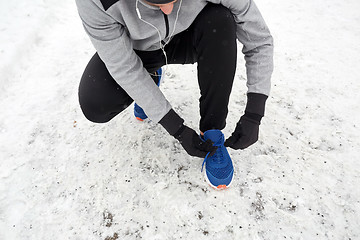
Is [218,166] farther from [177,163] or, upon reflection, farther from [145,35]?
[145,35]

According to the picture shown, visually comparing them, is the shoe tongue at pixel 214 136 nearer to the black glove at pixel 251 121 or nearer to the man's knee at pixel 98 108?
the black glove at pixel 251 121

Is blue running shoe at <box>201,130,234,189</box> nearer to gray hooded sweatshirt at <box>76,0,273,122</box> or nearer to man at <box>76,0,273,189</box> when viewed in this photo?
man at <box>76,0,273,189</box>

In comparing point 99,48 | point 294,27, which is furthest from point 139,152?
point 294,27

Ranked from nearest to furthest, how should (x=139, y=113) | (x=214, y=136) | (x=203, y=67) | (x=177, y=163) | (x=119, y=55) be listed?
(x=119, y=55) → (x=203, y=67) → (x=214, y=136) → (x=177, y=163) → (x=139, y=113)

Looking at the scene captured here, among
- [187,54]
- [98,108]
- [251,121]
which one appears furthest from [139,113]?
[251,121]

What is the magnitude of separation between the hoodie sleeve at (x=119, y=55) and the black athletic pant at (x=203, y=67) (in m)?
0.21

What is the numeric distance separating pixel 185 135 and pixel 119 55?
53 cm

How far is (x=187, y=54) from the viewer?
1428 millimetres

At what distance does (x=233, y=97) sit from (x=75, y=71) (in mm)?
1538

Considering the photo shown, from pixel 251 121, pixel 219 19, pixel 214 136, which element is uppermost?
pixel 219 19

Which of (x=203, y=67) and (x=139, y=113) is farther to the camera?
(x=139, y=113)

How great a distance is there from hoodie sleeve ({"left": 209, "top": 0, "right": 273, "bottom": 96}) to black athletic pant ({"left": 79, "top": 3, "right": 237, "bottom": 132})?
2.3 inches

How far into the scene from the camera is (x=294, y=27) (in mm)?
2652

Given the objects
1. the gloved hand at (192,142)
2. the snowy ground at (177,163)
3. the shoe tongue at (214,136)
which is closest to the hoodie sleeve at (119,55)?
the gloved hand at (192,142)
